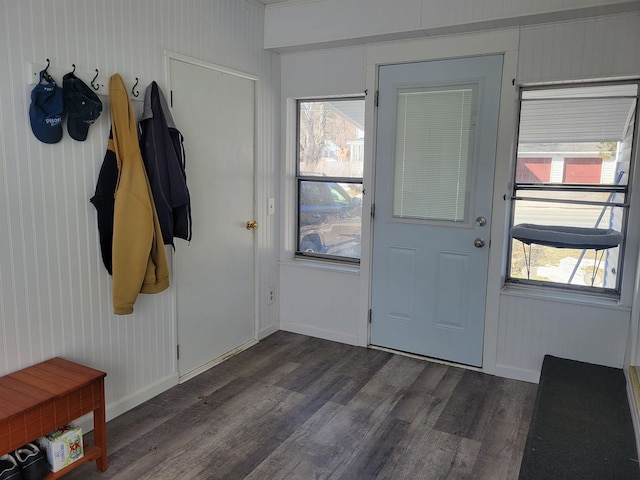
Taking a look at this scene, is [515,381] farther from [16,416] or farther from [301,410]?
[16,416]

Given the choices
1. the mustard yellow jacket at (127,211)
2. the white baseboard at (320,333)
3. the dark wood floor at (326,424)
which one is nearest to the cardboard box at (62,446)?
the dark wood floor at (326,424)

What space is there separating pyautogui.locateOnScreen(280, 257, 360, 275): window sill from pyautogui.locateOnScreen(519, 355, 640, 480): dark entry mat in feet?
4.95

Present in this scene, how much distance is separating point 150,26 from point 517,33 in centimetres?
217

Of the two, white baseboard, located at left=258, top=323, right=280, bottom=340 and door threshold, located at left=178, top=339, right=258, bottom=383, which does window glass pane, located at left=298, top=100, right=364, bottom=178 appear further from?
door threshold, located at left=178, top=339, right=258, bottom=383

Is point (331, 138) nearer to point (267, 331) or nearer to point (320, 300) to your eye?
point (320, 300)

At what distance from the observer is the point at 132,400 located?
2.85 m

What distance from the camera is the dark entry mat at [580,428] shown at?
202 centimetres

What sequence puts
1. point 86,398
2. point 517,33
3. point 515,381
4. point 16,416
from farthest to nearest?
point 515,381 < point 517,33 < point 86,398 < point 16,416

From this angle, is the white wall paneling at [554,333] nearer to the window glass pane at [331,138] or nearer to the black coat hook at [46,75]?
the window glass pane at [331,138]

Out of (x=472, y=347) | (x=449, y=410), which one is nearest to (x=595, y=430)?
(x=449, y=410)

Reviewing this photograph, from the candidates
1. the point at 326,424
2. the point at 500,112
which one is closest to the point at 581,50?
the point at 500,112

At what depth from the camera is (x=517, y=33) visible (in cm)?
307

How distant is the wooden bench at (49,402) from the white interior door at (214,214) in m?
0.91

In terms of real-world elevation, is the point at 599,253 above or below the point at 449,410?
above
